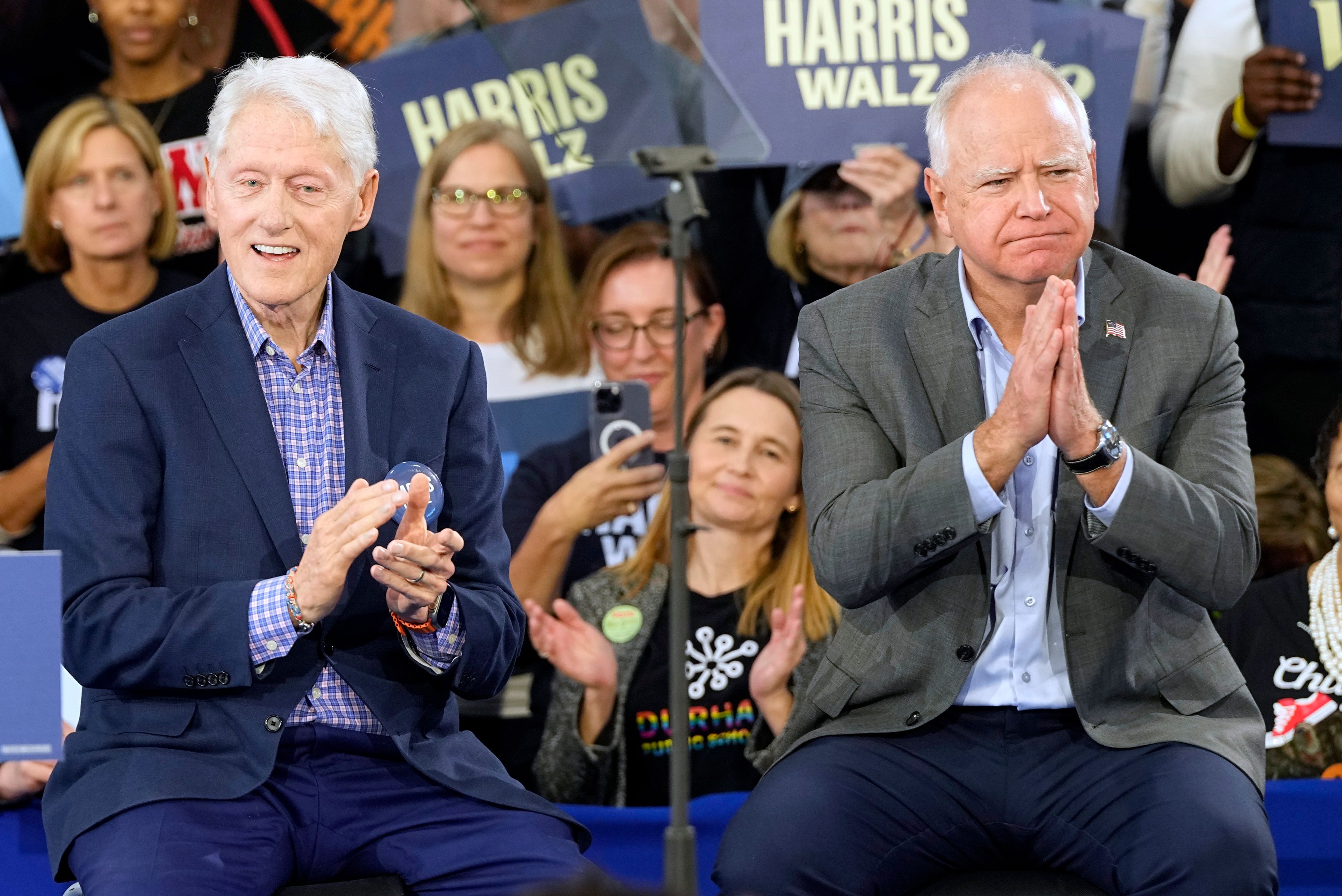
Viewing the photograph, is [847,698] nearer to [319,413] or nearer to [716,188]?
[319,413]

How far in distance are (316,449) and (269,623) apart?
0.34m

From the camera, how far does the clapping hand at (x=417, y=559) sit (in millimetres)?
2281

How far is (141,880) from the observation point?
7.06 ft

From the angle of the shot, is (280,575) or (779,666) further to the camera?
(779,666)

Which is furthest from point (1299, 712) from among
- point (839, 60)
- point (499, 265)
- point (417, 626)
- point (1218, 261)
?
point (417, 626)

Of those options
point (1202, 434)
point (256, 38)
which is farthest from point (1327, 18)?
point (256, 38)

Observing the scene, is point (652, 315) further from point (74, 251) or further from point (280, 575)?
point (280, 575)

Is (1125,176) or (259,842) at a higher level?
(1125,176)

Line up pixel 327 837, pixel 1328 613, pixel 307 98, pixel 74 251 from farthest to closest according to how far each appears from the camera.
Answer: pixel 74 251 → pixel 1328 613 → pixel 307 98 → pixel 327 837

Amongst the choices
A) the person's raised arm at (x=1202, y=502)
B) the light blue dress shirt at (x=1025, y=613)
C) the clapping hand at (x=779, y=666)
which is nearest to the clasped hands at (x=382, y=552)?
the light blue dress shirt at (x=1025, y=613)

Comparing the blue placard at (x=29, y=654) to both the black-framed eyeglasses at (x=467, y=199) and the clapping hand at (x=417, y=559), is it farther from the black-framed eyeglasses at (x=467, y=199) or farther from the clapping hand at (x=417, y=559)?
the black-framed eyeglasses at (x=467, y=199)

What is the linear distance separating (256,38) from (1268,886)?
3.26 metres

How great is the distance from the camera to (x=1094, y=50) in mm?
3949

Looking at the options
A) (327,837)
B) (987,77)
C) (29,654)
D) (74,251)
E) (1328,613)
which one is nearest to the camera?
(29,654)
